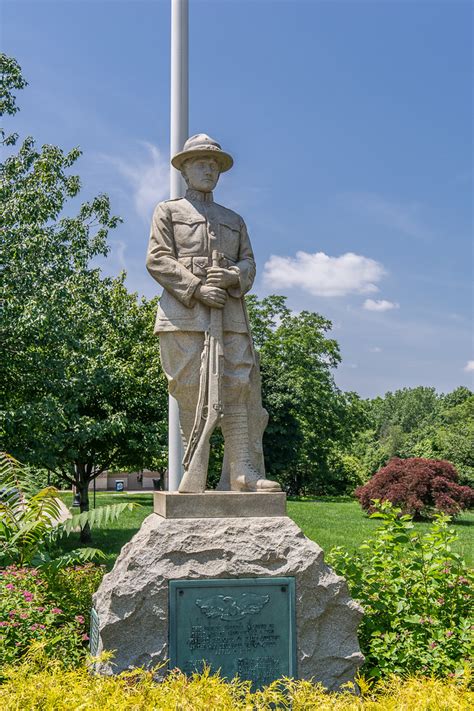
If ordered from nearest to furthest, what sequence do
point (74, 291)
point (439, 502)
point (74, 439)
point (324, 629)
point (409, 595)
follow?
point (324, 629) → point (409, 595) → point (74, 291) → point (74, 439) → point (439, 502)

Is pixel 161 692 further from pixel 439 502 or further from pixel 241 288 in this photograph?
pixel 439 502

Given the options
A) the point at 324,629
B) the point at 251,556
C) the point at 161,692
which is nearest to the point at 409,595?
the point at 324,629

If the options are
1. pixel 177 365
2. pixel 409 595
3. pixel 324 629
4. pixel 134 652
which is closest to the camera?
pixel 134 652

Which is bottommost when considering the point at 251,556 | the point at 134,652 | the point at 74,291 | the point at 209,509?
the point at 134,652

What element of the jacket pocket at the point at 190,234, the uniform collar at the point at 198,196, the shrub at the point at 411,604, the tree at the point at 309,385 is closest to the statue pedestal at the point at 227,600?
the shrub at the point at 411,604

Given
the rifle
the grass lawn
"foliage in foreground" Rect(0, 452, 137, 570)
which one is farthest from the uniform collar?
the grass lawn

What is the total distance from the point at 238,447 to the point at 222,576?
37.8 inches

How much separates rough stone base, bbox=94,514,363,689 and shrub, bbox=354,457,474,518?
11411 mm

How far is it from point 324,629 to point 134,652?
1240mm

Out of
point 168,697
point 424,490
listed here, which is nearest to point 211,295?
point 168,697

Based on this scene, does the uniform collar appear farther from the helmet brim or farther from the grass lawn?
the grass lawn

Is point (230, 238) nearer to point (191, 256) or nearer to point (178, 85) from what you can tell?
point (191, 256)

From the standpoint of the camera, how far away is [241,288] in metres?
5.03

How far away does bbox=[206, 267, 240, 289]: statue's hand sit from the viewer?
4855mm
